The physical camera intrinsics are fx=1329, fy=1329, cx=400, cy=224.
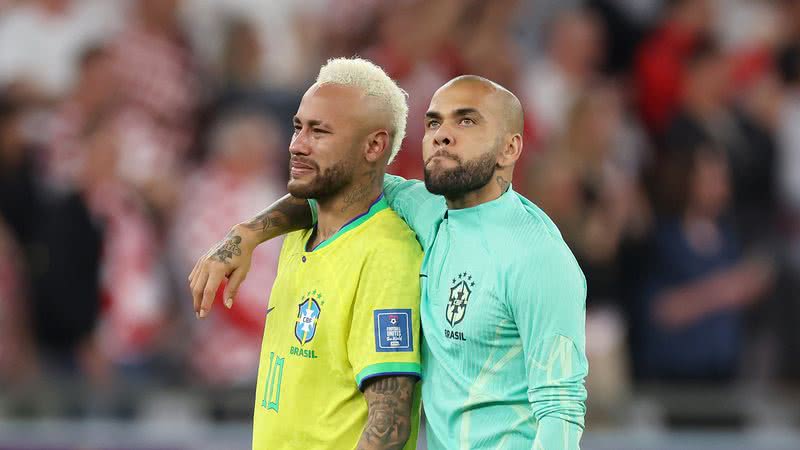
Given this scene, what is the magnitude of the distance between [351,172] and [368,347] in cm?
59

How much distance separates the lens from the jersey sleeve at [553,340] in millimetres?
3699

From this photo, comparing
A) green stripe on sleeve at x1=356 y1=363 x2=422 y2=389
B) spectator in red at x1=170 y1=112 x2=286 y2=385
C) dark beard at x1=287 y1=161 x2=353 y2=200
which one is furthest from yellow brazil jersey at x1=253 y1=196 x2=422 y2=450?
spectator in red at x1=170 y1=112 x2=286 y2=385

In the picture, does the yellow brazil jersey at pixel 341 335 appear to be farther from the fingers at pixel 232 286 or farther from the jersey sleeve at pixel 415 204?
the fingers at pixel 232 286

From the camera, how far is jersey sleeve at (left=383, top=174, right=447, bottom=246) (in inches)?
171

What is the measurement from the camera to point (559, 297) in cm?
376

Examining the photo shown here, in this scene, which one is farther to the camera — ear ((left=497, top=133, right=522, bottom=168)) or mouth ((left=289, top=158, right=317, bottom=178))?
mouth ((left=289, top=158, right=317, bottom=178))

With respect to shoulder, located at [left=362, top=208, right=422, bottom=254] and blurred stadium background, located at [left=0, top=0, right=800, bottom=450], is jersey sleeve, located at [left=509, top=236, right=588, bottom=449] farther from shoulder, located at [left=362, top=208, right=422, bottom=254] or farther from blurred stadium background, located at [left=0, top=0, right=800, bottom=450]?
blurred stadium background, located at [left=0, top=0, right=800, bottom=450]

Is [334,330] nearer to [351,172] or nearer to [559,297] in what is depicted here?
[351,172]

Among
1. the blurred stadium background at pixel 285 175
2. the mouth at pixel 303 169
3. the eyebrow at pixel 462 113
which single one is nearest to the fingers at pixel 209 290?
the mouth at pixel 303 169

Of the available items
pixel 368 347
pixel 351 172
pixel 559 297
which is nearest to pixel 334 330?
pixel 368 347

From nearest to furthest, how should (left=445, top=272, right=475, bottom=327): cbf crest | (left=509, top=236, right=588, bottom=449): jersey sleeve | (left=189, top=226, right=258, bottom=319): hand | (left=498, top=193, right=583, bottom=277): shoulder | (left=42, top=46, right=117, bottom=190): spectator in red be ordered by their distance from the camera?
(left=509, top=236, right=588, bottom=449): jersey sleeve, (left=498, top=193, right=583, bottom=277): shoulder, (left=445, top=272, right=475, bottom=327): cbf crest, (left=189, top=226, right=258, bottom=319): hand, (left=42, top=46, right=117, bottom=190): spectator in red

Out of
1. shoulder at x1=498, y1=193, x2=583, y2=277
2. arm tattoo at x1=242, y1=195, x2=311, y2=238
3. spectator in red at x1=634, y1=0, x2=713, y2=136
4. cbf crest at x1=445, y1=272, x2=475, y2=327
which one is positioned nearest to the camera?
shoulder at x1=498, y1=193, x2=583, y2=277

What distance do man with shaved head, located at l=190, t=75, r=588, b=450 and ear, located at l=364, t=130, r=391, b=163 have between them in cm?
26

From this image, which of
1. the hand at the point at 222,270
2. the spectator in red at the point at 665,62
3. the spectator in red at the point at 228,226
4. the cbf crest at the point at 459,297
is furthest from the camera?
the spectator in red at the point at 665,62
